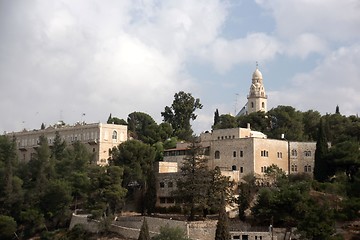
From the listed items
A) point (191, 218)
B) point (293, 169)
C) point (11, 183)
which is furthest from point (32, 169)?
point (293, 169)

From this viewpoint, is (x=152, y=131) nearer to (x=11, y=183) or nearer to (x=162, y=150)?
(x=162, y=150)

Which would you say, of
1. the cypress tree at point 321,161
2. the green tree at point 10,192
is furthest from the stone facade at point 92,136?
the cypress tree at point 321,161

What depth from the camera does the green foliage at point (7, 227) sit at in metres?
59.6

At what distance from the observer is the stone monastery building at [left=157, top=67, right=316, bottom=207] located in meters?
60.0

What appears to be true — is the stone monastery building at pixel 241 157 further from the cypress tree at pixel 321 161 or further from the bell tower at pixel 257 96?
the bell tower at pixel 257 96

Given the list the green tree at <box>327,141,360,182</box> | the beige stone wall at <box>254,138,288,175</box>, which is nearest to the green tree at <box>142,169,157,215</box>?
the beige stone wall at <box>254,138,288,175</box>

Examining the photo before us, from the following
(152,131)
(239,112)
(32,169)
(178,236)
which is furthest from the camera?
(239,112)

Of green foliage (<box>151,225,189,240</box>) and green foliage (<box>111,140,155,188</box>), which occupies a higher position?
green foliage (<box>111,140,155,188</box>)

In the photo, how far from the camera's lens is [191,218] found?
173ft

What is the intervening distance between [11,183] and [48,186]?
141 inches

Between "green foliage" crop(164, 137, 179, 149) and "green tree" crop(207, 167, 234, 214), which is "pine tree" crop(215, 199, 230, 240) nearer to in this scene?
"green tree" crop(207, 167, 234, 214)

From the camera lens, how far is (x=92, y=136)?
79312 mm

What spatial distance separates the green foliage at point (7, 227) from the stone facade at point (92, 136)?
17.5 m

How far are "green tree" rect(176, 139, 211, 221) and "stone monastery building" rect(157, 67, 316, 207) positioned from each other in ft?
16.0
